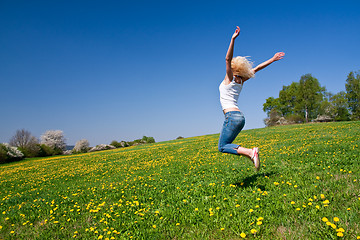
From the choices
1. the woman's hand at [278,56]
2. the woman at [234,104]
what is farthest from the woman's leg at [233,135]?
the woman's hand at [278,56]

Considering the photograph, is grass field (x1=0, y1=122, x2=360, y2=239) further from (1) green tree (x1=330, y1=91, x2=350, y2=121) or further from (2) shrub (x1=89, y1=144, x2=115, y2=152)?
(1) green tree (x1=330, y1=91, x2=350, y2=121)

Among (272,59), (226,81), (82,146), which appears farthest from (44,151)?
(272,59)

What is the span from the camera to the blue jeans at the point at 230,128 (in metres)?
4.39

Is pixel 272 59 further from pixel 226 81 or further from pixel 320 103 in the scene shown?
pixel 320 103

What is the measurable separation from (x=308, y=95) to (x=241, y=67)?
56094 millimetres

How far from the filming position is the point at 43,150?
1752 inches

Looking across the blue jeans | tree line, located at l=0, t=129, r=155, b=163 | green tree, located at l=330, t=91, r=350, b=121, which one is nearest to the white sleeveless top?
the blue jeans

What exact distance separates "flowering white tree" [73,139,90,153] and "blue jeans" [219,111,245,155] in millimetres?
53173

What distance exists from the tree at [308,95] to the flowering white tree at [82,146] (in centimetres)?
5360

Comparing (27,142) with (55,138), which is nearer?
(27,142)

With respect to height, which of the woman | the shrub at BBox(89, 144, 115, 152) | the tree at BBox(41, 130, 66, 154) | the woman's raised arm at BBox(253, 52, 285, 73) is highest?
the tree at BBox(41, 130, 66, 154)

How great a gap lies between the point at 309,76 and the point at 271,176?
57.6 metres

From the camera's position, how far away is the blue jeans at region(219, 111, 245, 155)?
4395mm

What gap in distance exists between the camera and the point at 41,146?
44.7m
